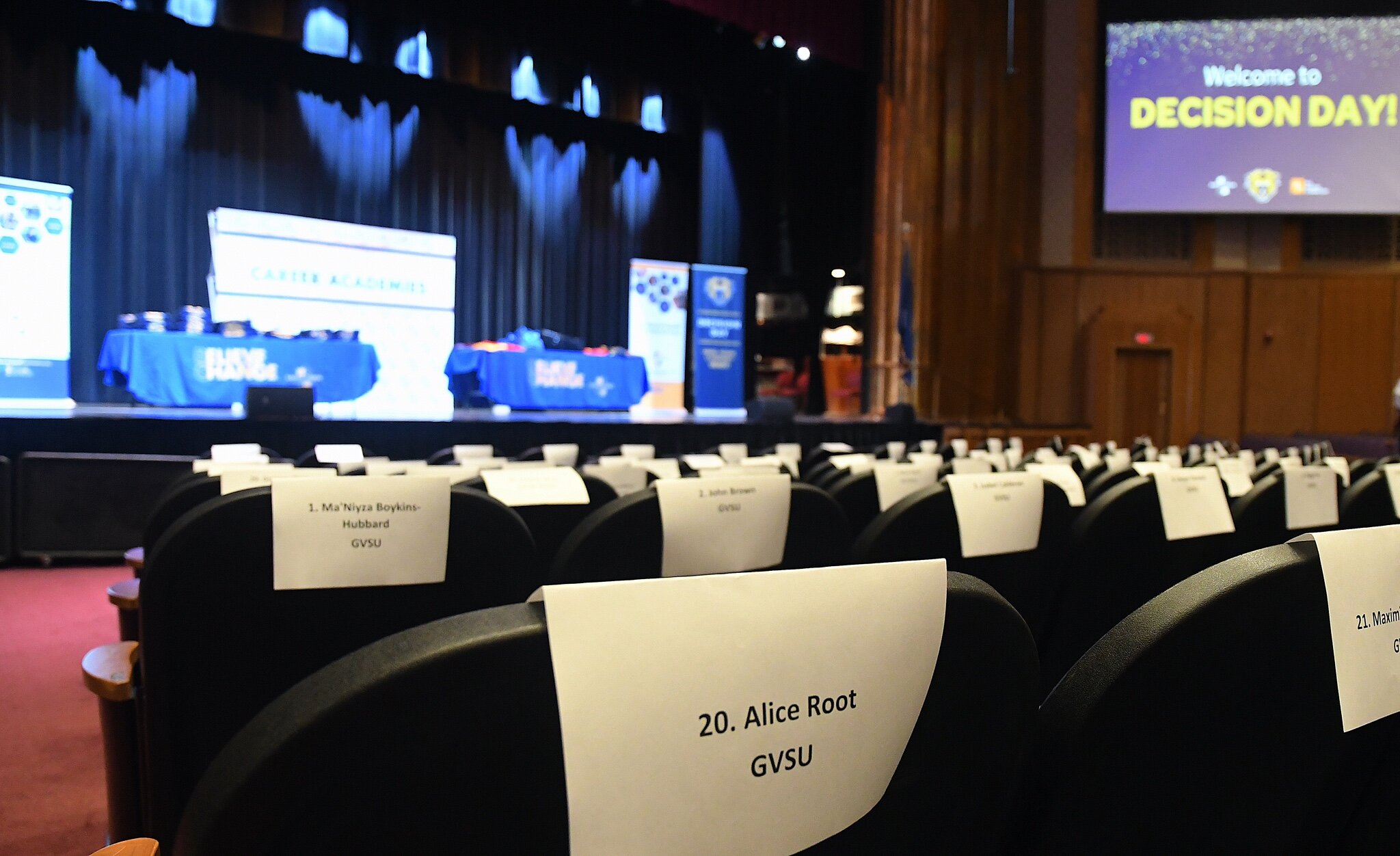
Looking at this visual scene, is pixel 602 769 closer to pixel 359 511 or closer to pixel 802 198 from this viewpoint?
pixel 359 511

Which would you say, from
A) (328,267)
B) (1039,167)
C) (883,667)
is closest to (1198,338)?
(1039,167)

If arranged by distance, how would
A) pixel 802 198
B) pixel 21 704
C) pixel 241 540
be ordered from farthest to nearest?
pixel 802 198
pixel 21 704
pixel 241 540

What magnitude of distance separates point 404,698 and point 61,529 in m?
5.46

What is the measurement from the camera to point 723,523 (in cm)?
126

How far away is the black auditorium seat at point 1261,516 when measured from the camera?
198cm

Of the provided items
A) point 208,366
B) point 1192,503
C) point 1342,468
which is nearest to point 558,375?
point 208,366

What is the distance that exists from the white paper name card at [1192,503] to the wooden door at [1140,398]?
976 cm

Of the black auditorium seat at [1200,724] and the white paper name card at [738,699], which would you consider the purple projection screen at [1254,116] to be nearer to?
the black auditorium seat at [1200,724]

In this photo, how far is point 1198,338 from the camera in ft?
35.8

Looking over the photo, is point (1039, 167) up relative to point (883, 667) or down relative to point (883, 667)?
up

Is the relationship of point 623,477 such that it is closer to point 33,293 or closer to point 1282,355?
point 33,293

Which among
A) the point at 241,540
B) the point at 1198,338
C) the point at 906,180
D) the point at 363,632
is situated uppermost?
the point at 906,180

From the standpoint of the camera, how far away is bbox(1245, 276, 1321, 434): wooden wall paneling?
10789 mm

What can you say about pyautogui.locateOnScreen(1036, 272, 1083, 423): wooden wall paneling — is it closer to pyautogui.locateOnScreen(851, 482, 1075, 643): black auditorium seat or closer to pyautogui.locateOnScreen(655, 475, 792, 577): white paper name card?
pyautogui.locateOnScreen(851, 482, 1075, 643): black auditorium seat
